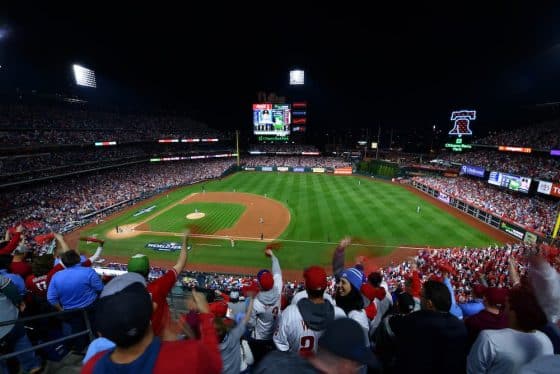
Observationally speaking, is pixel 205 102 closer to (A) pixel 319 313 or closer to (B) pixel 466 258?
(B) pixel 466 258

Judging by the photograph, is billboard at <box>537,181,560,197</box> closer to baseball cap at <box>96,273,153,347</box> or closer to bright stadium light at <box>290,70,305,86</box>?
baseball cap at <box>96,273,153,347</box>

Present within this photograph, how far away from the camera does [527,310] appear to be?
272cm

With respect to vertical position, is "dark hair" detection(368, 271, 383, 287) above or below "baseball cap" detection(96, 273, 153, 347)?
below

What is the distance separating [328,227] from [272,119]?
44.3 m

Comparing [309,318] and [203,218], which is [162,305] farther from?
[203,218]

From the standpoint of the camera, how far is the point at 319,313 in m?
3.29

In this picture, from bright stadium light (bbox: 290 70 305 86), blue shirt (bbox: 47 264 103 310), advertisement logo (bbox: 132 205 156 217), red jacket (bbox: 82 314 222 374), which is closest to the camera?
red jacket (bbox: 82 314 222 374)

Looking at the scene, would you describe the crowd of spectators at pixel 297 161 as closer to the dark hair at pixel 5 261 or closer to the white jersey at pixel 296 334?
the dark hair at pixel 5 261

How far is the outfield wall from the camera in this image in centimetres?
2206

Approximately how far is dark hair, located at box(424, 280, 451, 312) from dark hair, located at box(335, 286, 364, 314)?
3.08ft

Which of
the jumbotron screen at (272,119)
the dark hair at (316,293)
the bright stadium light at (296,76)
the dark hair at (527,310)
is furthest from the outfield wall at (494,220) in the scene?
the bright stadium light at (296,76)

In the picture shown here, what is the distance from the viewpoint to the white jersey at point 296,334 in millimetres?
3326

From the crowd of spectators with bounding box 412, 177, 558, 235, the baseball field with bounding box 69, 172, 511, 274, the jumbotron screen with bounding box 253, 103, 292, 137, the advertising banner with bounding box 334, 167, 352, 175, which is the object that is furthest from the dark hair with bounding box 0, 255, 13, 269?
the jumbotron screen with bounding box 253, 103, 292, 137

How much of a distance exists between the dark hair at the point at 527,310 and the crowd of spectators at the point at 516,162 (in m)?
34.2
